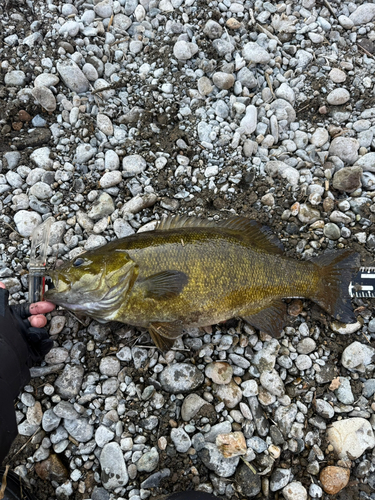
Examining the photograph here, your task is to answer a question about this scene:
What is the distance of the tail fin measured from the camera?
3506mm

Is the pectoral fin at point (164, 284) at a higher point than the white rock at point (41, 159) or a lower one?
lower

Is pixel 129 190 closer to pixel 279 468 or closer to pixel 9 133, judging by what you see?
pixel 9 133

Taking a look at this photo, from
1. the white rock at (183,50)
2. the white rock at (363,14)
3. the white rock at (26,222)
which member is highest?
the white rock at (363,14)

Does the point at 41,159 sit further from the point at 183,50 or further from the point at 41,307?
the point at 183,50

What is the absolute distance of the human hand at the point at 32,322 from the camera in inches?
125

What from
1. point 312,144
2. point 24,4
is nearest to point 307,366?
point 312,144

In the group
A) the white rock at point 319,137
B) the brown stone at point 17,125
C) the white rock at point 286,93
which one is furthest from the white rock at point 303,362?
the brown stone at point 17,125

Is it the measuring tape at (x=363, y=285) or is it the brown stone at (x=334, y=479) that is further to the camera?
the measuring tape at (x=363, y=285)

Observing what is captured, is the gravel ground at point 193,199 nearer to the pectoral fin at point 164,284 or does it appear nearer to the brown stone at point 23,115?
the brown stone at point 23,115

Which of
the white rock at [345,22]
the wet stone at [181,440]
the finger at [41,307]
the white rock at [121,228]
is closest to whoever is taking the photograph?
the wet stone at [181,440]

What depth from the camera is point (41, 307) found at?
11.2ft

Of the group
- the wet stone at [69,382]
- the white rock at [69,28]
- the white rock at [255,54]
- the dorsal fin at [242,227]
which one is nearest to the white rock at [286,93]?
the white rock at [255,54]

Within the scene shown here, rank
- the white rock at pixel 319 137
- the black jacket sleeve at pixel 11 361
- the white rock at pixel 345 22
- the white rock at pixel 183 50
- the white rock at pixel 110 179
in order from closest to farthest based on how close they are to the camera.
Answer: the black jacket sleeve at pixel 11 361
the white rock at pixel 110 179
the white rock at pixel 319 137
the white rock at pixel 183 50
the white rock at pixel 345 22

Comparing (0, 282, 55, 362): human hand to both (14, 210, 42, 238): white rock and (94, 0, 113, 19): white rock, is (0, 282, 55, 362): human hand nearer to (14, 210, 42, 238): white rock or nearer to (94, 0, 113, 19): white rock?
(14, 210, 42, 238): white rock
